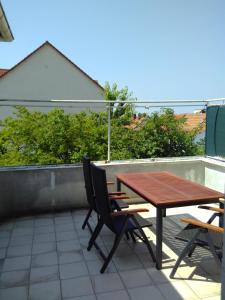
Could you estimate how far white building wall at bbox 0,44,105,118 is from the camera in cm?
Answer: 2025

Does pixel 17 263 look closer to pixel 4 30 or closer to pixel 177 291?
pixel 177 291

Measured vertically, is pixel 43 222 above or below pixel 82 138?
below

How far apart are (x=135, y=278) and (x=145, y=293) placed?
0.26m

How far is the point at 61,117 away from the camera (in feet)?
18.4

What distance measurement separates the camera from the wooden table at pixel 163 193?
3.16 metres

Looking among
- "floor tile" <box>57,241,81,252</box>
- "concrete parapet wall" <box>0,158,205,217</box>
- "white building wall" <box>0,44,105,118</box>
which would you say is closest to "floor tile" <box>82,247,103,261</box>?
"floor tile" <box>57,241,81,252</box>

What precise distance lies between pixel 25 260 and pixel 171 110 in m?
3.86

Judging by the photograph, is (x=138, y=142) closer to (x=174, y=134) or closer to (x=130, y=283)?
(x=174, y=134)

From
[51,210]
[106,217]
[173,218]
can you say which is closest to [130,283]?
[106,217]

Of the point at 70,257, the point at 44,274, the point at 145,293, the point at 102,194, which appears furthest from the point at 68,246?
the point at 145,293

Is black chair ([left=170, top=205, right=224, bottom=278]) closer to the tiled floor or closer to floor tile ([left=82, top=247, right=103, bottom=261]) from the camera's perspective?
the tiled floor

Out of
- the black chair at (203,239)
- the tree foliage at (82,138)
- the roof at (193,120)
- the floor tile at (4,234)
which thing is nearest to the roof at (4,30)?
the tree foliage at (82,138)

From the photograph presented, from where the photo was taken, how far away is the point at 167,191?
3586mm

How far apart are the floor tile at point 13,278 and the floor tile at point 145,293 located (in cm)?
103
